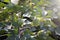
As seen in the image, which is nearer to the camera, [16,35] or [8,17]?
[16,35]

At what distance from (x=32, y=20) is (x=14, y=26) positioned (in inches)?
6.1

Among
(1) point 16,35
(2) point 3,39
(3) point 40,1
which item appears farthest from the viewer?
(3) point 40,1

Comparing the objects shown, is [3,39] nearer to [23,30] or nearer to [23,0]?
[23,30]

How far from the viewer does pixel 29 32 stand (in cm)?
99

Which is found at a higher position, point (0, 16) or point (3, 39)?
point (0, 16)

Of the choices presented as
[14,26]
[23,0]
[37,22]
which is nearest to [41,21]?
[37,22]

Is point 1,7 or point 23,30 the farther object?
point 1,7

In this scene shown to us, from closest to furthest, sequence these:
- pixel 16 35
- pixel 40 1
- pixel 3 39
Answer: pixel 16 35, pixel 3 39, pixel 40 1

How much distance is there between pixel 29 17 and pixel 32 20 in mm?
25

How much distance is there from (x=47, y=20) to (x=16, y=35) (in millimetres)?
218

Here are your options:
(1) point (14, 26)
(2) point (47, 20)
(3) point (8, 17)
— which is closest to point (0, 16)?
(3) point (8, 17)

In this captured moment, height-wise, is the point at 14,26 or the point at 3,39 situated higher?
the point at 14,26

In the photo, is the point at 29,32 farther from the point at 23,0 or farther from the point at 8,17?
the point at 23,0

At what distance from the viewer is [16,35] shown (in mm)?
970
